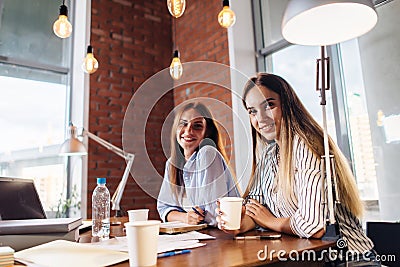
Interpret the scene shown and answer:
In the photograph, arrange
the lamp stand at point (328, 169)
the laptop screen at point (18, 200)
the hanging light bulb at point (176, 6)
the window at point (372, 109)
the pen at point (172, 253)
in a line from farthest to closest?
the window at point (372, 109) < the hanging light bulb at point (176, 6) < the laptop screen at point (18, 200) < the lamp stand at point (328, 169) < the pen at point (172, 253)

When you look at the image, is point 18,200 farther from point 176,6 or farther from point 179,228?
point 176,6

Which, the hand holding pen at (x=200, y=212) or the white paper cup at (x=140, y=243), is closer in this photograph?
the white paper cup at (x=140, y=243)

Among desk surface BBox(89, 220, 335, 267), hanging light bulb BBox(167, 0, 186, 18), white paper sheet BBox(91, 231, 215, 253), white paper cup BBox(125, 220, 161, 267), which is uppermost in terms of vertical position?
hanging light bulb BBox(167, 0, 186, 18)

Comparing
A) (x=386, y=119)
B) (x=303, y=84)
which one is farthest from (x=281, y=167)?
(x=303, y=84)

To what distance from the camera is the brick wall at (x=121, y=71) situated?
292cm

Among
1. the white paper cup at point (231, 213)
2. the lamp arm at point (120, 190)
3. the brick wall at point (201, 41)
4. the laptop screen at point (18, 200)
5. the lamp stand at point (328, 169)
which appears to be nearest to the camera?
the lamp stand at point (328, 169)

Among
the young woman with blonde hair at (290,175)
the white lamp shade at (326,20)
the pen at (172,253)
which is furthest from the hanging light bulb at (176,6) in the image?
the pen at (172,253)

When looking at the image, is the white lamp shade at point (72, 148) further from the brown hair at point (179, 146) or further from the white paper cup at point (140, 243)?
the white paper cup at point (140, 243)

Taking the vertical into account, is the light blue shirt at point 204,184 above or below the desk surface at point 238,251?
above

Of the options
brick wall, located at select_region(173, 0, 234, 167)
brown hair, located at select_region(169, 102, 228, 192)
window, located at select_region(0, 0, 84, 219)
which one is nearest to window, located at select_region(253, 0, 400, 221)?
brick wall, located at select_region(173, 0, 234, 167)

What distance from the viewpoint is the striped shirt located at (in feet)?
3.20

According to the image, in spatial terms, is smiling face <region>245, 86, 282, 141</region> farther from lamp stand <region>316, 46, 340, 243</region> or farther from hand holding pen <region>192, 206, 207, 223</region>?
hand holding pen <region>192, 206, 207, 223</region>

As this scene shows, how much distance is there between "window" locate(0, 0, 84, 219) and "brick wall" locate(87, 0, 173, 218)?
29 cm

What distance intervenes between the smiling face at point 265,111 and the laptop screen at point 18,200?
936mm
